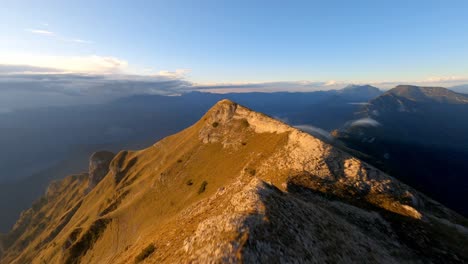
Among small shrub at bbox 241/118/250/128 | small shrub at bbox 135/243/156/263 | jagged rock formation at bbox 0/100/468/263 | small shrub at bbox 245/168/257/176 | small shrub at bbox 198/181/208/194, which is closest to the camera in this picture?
jagged rock formation at bbox 0/100/468/263

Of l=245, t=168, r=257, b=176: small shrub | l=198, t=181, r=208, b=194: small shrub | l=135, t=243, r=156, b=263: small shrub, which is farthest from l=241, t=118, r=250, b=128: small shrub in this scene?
l=135, t=243, r=156, b=263: small shrub

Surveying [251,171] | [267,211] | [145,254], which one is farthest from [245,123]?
[267,211]

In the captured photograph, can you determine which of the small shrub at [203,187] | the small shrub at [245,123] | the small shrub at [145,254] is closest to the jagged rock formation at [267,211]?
the small shrub at [145,254]

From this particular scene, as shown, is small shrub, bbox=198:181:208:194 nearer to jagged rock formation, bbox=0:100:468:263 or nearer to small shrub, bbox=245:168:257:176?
jagged rock formation, bbox=0:100:468:263

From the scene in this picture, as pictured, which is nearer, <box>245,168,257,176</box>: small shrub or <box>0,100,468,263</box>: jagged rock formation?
<box>0,100,468,263</box>: jagged rock formation

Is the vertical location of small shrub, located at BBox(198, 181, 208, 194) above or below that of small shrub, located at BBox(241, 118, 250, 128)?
below

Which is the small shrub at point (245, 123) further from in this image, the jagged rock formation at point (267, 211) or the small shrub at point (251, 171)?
the small shrub at point (251, 171)

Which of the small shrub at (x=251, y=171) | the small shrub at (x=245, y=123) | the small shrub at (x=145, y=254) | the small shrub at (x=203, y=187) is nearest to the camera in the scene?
the small shrub at (x=145, y=254)

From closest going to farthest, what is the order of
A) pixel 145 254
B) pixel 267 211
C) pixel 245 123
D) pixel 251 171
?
pixel 267 211, pixel 145 254, pixel 251 171, pixel 245 123

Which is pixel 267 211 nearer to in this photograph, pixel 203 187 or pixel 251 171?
pixel 251 171

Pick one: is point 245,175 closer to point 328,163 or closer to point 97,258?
point 328,163
